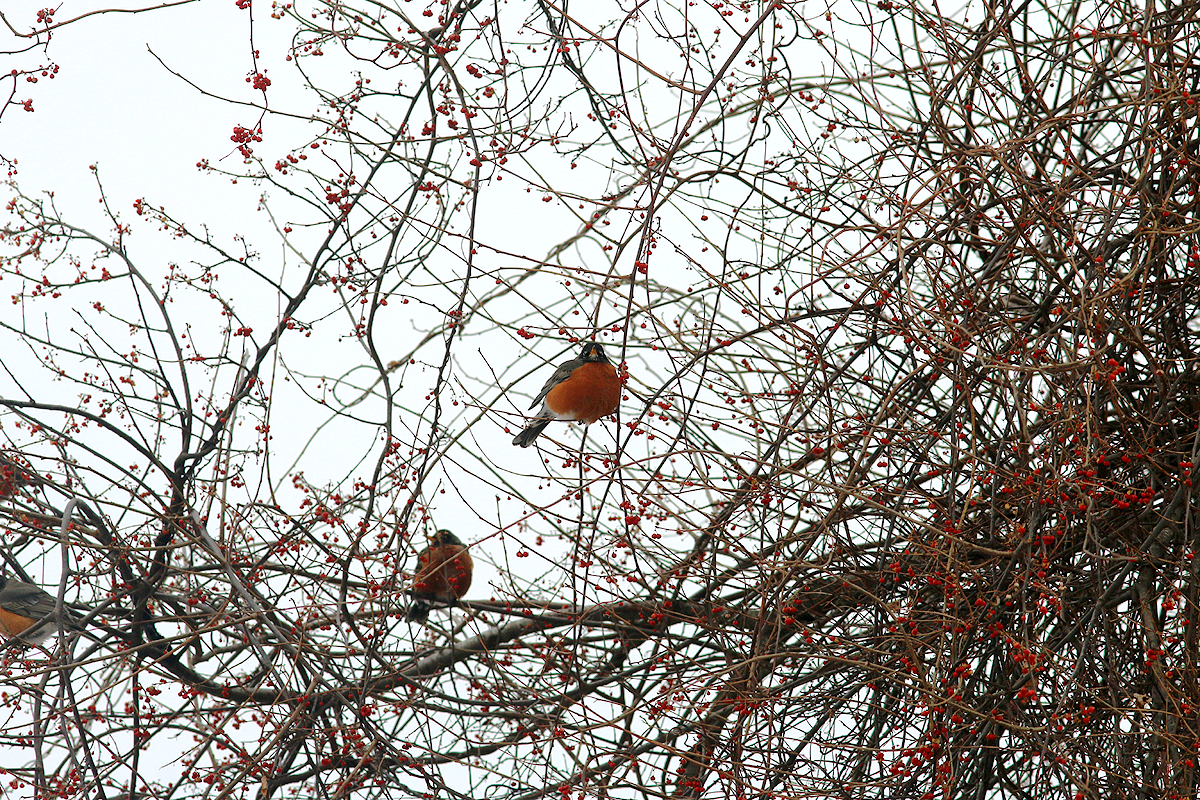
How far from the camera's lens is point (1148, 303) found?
10.3 feet

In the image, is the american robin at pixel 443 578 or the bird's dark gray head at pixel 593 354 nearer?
the bird's dark gray head at pixel 593 354

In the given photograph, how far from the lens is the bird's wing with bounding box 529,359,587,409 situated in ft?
12.1

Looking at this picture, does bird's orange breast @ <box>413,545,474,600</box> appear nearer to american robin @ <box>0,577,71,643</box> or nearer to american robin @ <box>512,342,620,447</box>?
american robin @ <box>512,342,620,447</box>

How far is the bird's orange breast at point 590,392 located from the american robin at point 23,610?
2137 millimetres

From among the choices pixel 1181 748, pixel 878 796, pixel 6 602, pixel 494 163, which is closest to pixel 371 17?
pixel 494 163

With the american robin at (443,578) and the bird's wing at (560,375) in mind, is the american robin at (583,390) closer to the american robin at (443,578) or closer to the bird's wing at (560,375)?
the bird's wing at (560,375)

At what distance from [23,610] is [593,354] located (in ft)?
9.17

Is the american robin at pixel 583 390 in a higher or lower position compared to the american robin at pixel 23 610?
higher

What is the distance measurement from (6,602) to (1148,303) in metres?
4.69

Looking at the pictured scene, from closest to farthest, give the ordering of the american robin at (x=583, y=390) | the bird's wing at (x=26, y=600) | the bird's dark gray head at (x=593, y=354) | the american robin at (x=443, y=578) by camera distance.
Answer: the bird's dark gray head at (x=593, y=354), the american robin at (x=583, y=390), the bird's wing at (x=26, y=600), the american robin at (x=443, y=578)

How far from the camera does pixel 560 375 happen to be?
3723mm

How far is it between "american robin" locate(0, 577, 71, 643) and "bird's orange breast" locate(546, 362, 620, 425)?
2137mm

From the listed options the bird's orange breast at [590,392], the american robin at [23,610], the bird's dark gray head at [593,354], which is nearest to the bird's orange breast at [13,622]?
the american robin at [23,610]

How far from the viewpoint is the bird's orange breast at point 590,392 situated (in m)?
3.65
